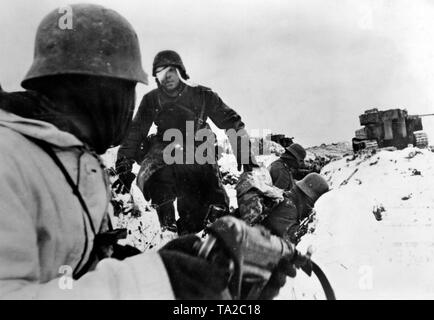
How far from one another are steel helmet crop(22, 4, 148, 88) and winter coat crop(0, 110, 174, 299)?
8.9 inches

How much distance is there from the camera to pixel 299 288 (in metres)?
2.04

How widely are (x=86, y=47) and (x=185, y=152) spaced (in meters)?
1.81

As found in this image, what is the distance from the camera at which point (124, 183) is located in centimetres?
260

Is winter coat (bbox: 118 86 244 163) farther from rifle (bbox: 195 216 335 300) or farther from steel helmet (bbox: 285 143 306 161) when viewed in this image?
rifle (bbox: 195 216 335 300)

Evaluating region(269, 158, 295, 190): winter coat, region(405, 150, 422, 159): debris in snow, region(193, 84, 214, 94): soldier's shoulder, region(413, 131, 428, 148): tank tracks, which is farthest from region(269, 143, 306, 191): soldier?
region(413, 131, 428, 148): tank tracks

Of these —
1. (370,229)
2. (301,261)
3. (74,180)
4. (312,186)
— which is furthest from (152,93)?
(74,180)

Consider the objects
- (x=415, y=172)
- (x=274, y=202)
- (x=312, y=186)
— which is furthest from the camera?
(x=415, y=172)

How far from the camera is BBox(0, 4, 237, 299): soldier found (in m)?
0.65

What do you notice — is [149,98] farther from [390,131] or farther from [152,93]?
[390,131]

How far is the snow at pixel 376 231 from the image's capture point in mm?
2277

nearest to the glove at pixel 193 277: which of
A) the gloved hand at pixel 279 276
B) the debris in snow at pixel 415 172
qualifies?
the gloved hand at pixel 279 276

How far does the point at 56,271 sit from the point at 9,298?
0.48 feet

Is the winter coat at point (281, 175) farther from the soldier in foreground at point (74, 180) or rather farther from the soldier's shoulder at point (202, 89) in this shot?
the soldier in foreground at point (74, 180)
